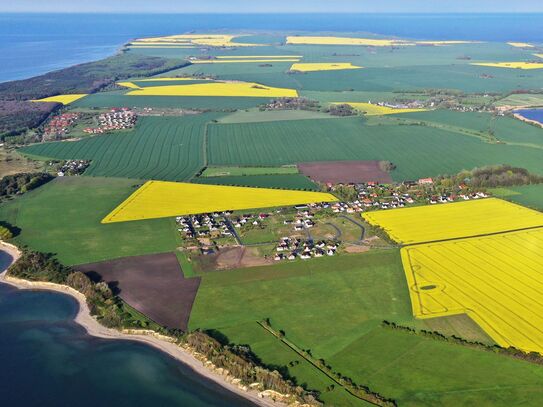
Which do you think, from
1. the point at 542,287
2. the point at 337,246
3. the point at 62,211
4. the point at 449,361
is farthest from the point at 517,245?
the point at 62,211

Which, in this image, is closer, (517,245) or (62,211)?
(517,245)

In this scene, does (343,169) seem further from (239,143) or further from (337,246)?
(337,246)

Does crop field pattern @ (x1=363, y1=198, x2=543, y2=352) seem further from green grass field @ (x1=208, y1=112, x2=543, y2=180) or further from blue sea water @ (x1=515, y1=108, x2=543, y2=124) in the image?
blue sea water @ (x1=515, y1=108, x2=543, y2=124)

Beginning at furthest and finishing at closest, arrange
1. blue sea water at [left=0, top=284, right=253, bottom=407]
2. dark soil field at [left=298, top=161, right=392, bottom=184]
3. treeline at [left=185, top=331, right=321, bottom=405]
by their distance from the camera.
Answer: dark soil field at [left=298, top=161, right=392, bottom=184], blue sea water at [left=0, top=284, right=253, bottom=407], treeline at [left=185, top=331, right=321, bottom=405]

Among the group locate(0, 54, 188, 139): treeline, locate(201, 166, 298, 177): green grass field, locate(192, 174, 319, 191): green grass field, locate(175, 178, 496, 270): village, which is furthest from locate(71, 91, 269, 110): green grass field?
locate(175, 178, 496, 270): village

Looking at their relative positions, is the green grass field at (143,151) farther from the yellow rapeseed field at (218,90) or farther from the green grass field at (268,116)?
the yellow rapeseed field at (218,90)

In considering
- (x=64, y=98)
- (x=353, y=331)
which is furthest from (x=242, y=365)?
(x=64, y=98)

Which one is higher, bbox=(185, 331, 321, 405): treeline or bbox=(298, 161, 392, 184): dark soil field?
bbox=(298, 161, 392, 184): dark soil field
